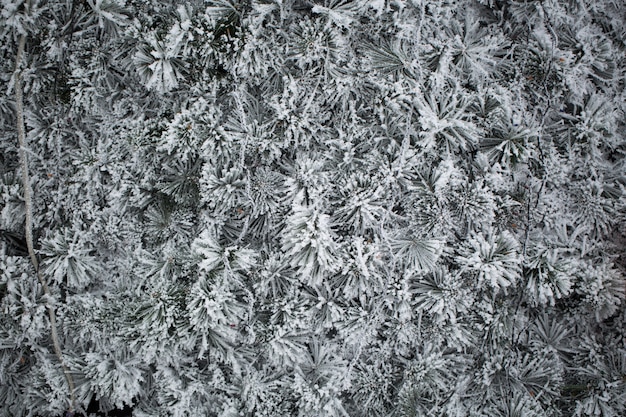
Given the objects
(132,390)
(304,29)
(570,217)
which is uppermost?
(304,29)

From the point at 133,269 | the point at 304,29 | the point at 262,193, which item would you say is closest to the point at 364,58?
the point at 304,29

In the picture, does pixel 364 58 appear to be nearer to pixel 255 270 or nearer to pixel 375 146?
pixel 375 146

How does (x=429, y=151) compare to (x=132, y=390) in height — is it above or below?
above

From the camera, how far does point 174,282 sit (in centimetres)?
101

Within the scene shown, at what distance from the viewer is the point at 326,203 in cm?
97

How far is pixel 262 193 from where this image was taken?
98 cm

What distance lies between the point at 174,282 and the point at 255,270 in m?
Result: 0.20

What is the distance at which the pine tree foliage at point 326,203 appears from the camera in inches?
37.6

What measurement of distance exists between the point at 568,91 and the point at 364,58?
1.71 feet

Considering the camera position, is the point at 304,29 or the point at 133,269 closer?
the point at 304,29

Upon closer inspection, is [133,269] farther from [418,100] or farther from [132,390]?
[418,100]

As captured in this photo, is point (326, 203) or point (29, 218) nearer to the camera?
point (326, 203)

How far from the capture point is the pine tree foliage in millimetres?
955

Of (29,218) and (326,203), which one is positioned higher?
(326,203)
